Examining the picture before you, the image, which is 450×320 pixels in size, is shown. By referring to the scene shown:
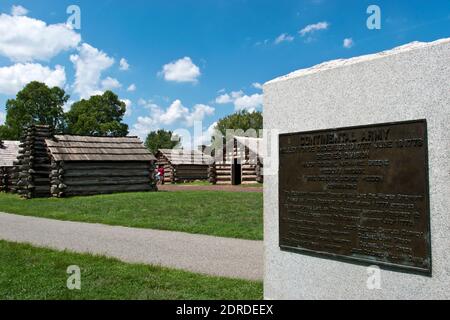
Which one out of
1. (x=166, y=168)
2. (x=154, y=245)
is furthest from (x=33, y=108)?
(x=154, y=245)

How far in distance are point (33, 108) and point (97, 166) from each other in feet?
139

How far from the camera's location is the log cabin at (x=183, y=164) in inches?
1826

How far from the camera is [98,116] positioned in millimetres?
65125

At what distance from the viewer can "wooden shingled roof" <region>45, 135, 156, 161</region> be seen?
24391mm

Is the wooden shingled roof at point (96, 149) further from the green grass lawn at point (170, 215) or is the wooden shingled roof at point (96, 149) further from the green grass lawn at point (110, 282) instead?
the green grass lawn at point (110, 282)

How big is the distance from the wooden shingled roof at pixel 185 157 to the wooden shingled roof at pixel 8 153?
14861 millimetres

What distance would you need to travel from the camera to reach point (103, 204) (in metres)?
18.0

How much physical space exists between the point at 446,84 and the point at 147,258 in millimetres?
Answer: 5722

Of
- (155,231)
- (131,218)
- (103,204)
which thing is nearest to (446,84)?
(155,231)

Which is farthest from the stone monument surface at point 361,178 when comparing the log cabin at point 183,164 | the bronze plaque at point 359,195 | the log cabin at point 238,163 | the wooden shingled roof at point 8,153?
the log cabin at point 183,164

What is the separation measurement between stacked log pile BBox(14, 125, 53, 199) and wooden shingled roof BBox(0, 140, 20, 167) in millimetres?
10542

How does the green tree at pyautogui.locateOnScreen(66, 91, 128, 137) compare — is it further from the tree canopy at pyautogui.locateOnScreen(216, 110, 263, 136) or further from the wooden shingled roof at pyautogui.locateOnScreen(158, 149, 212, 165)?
the tree canopy at pyautogui.locateOnScreen(216, 110, 263, 136)

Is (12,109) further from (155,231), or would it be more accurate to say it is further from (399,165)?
(399,165)

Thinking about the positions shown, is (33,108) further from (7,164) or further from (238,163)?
(238,163)
